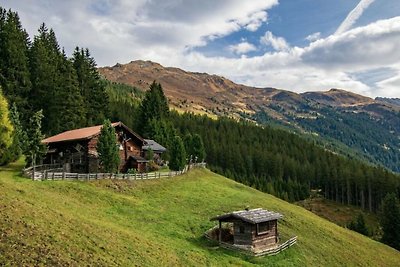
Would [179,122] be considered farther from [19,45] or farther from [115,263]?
[115,263]

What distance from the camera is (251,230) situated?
3997cm

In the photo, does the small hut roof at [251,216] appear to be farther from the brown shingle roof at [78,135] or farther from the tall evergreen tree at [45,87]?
the tall evergreen tree at [45,87]

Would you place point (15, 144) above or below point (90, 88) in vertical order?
below

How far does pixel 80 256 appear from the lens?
23969 millimetres

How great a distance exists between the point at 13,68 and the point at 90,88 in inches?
903

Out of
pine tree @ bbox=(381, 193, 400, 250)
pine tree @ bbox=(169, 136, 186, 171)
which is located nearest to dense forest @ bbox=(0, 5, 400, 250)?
pine tree @ bbox=(169, 136, 186, 171)

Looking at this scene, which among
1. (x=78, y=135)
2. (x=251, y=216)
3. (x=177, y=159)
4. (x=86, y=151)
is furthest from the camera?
(x=177, y=159)

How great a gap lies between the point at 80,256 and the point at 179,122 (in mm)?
135958

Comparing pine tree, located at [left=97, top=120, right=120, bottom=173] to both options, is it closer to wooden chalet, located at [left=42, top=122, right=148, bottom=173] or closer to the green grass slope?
wooden chalet, located at [left=42, top=122, right=148, bottom=173]

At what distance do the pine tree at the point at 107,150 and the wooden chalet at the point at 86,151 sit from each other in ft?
14.0

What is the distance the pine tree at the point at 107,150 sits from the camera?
182 ft

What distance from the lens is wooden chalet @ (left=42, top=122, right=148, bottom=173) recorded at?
60469 millimetres

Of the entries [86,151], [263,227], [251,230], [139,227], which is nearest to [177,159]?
[86,151]

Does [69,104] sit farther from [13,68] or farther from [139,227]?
[139,227]
